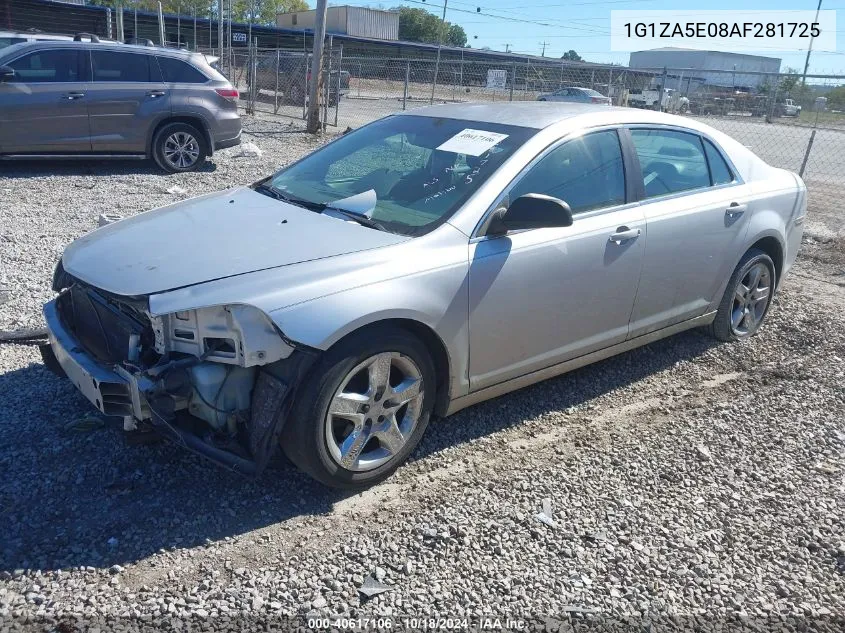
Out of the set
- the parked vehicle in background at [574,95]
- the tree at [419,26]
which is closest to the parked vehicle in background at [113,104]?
the parked vehicle in background at [574,95]

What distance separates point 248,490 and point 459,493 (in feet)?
3.16

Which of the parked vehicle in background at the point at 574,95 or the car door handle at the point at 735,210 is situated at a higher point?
the parked vehicle in background at the point at 574,95

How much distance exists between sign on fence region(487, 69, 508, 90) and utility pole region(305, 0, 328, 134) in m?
6.86

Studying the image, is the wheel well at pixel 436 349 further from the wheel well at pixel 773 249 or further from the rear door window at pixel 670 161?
the wheel well at pixel 773 249

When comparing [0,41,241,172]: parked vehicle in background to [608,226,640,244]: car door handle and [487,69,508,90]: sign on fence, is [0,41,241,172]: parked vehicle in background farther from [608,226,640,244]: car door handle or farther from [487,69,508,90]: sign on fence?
[487,69,508,90]: sign on fence

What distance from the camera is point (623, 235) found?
4090mm

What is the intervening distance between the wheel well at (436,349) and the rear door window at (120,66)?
858cm

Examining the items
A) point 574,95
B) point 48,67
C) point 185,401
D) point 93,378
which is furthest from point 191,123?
point 574,95

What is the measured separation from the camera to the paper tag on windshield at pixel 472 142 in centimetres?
394

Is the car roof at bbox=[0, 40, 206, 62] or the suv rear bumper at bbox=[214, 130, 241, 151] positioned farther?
the suv rear bumper at bbox=[214, 130, 241, 151]

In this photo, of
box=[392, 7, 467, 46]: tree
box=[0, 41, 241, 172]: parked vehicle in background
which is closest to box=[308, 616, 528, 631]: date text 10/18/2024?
box=[0, 41, 241, 172]: parked vehicle in background

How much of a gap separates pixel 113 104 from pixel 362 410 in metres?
8.49

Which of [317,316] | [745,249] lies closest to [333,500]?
[317,316]

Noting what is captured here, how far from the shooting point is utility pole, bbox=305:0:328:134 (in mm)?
15500
